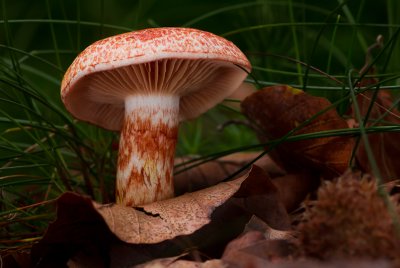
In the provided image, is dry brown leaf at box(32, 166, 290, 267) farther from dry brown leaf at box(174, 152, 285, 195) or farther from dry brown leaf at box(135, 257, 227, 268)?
dry brown leaf at box(174, 152, 285, 195)

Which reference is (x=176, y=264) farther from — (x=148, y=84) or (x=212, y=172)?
(x=212, y=172)

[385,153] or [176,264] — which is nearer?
[176,264]

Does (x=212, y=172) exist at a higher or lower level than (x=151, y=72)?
lower

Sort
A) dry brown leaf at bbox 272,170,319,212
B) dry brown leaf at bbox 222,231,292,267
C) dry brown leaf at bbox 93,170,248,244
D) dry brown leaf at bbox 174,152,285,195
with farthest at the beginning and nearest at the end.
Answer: dry brown leaf at bbox 174,152,285,195 → dry brown leaf at bbox 272,170,319,212 → dry brown leaf at bbox 93,170,248,244 → dry brown leaf at bbox 222,231,292,267

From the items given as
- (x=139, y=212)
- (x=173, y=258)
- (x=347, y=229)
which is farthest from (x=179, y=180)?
(x=347, y=229)

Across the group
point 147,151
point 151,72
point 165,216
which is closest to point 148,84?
point 151,72

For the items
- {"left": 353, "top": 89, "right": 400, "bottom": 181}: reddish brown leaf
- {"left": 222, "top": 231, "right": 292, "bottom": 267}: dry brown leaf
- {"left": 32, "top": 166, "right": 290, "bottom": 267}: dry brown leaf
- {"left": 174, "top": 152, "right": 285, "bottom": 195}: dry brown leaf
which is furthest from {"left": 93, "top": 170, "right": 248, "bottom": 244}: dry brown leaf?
{"left": 174, "top": 152, "right": 285, "bottom": 195}: dry brown leaf

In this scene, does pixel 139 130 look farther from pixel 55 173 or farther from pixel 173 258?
pixel 173 258
